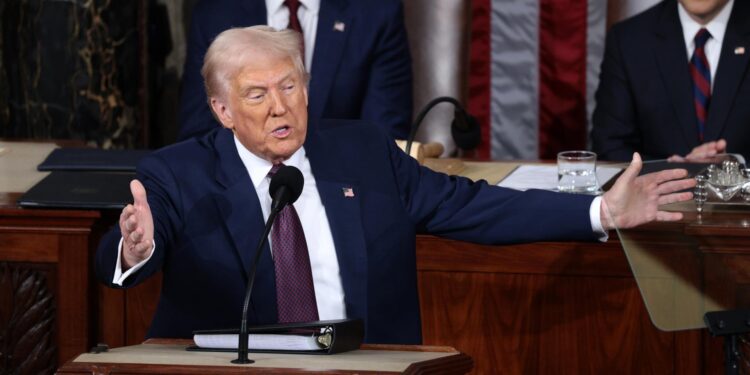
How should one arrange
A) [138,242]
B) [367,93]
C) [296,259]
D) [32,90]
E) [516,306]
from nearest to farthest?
[138,242]
[296,259]
[516,306]
[367,93]
[32,90]

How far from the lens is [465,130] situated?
4.18 m

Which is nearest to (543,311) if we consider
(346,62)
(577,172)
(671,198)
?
(577,172)

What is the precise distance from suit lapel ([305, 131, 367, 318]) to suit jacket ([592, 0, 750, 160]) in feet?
6.13

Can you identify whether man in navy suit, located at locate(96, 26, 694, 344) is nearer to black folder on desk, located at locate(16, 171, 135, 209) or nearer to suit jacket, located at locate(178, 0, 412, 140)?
black folder on desk, located at locate(16, 171, 135, 209)

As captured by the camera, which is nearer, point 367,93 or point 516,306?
point 516,306

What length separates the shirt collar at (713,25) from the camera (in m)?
4.81

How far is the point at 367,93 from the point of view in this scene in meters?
4.85

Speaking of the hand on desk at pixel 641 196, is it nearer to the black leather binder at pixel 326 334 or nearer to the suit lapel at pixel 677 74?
the black leather binder at pixel 326 334

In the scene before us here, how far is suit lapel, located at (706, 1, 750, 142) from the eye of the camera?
4.71 meters

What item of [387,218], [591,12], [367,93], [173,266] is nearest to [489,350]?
[387,218]

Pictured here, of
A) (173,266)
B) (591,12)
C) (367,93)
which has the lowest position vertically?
(173,266)

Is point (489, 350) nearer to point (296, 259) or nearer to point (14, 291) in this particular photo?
point (296, 259)

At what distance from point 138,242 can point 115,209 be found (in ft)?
2.83

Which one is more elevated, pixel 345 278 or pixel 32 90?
pixel 32 90
